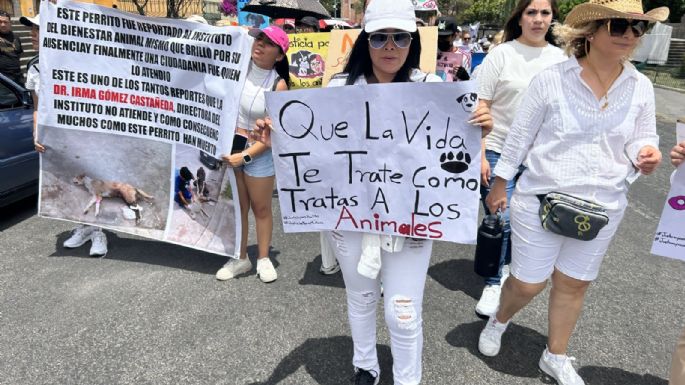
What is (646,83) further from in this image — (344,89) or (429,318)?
(429,318)

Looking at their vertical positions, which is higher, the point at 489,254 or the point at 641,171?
A: the point at 641,171

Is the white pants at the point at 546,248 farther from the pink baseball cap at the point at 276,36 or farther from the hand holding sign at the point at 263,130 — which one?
the pink baseball cap at the point at 276,36

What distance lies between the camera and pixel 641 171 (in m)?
2.11

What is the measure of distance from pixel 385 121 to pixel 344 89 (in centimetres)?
21

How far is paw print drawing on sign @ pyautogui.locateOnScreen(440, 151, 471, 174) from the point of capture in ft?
6.17

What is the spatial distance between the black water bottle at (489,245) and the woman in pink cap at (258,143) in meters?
1.52

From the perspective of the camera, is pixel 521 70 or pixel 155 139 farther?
pixel 155 139

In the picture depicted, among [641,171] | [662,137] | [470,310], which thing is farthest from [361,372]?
[662,137]

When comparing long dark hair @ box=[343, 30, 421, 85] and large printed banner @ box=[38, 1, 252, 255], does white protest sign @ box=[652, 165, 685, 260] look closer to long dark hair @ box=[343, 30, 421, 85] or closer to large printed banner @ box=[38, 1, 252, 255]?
long dark hair @ box=[343, 30, 421, 85]

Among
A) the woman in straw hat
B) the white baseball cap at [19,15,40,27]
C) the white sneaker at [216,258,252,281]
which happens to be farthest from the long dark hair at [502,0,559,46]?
the white baseball cap at [19,15,40,27]

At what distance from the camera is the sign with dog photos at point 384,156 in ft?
6.12

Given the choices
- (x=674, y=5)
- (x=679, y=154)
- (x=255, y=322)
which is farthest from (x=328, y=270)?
(x=674, y=5)

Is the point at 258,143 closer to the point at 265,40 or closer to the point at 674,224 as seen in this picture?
the point at 265,40

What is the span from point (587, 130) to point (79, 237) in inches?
156
